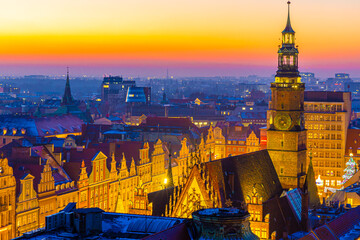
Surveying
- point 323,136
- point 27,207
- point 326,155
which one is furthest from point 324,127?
point 27,207

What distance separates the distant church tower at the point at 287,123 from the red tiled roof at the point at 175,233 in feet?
171

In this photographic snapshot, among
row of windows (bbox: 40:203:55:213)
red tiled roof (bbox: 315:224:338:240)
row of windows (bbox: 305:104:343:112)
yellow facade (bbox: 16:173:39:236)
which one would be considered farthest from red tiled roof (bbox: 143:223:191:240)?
row of windows (bbox: 305:104:343:112)

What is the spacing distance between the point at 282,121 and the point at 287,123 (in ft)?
2.46

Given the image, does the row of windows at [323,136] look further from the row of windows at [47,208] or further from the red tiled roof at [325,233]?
the red tiled roof at [325,233]

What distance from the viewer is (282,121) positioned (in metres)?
101

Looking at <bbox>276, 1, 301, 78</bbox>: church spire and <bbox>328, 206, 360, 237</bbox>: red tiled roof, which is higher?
<bbox>276, 1, 301, 78</bbox>: church spire

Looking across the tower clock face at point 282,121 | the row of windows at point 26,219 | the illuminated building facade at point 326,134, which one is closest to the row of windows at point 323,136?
the illuminated building facade at point 326,134

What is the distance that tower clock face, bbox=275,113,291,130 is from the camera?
100m

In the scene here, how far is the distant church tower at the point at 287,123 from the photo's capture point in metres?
98.6

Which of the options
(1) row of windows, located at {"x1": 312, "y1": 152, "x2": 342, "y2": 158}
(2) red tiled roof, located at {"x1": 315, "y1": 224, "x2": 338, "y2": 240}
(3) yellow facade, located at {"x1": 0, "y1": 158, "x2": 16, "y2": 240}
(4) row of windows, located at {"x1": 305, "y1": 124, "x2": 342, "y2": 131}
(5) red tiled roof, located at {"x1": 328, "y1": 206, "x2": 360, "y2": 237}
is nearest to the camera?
(2) red tiled roof, located at {"x1": 315, "y1": 224, "x2": 338, "y2": 240}

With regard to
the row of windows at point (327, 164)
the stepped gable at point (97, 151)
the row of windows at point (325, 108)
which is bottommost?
the row of windows at point (327, 164)

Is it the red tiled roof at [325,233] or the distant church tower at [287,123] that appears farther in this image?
the distant church tower at [287,123]

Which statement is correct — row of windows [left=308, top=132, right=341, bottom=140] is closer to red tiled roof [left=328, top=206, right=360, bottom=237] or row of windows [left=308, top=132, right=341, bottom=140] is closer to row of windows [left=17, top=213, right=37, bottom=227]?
red tiled roof [left=328, top=206, right=360, bottom=237]

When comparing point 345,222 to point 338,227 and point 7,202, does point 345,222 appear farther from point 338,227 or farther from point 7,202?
point 7,202
